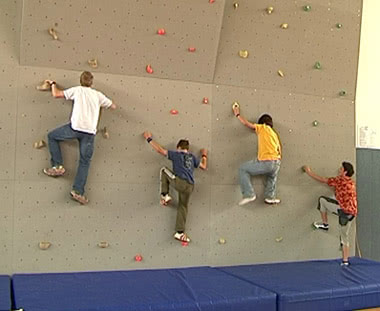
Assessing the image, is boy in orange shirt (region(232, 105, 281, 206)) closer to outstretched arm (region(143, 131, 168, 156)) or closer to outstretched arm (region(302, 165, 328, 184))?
outstretched arm (region(302, 165, 328, 184))

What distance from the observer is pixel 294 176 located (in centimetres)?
439

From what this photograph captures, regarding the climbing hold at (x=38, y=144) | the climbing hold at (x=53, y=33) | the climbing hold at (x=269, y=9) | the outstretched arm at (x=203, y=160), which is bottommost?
the outstretched arm at (x=203, y=160)

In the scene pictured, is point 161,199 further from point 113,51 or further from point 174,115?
point 113,51

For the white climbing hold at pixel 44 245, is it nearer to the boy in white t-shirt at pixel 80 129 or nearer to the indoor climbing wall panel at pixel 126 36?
the boy in white t-shirt at pixel 80 129

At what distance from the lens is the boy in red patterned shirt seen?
4219 millimetres

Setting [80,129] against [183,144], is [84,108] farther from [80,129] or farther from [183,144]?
[183,144]

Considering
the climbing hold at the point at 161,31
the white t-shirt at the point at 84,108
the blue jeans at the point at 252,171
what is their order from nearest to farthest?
the white t-shirt at the point at 84,108
the climbing hold at the point at 161,31
the blue jeans at the point at 252,171

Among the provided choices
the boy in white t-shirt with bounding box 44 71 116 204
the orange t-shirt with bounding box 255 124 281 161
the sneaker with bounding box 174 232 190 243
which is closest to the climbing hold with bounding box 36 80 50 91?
the boy in white t-shirt with bounding box 44 71 116 204

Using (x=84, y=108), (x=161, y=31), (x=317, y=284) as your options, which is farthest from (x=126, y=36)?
(x=317, y=284)

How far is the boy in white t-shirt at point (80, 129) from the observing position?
10.9 feet

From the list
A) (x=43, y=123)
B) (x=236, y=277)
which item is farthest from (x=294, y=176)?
(x=43, y=123)

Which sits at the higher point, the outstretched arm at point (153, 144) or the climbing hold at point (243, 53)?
the climbing hold at point (243, 53)

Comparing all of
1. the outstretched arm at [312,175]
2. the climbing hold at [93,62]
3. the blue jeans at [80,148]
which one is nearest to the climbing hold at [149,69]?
the climbing hold at [93,62]

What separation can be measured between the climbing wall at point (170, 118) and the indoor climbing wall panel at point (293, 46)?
1cm
